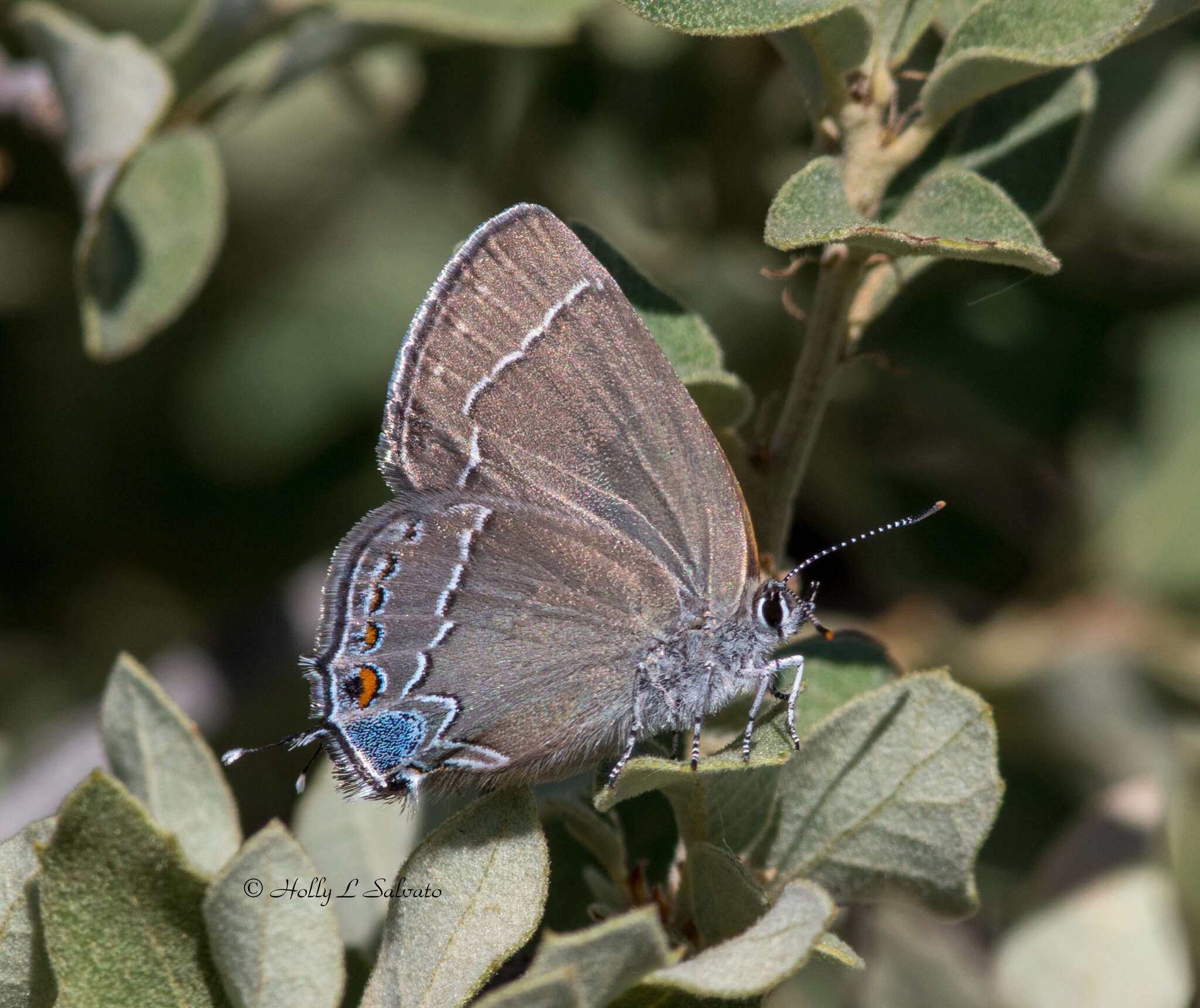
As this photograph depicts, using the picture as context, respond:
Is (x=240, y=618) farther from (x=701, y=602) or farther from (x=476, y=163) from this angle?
(x=701, y=602)

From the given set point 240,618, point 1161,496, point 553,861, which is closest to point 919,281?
point 1161,496

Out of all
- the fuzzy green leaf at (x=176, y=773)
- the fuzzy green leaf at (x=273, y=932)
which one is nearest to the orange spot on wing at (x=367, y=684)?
the fuzzy green leaf at (x=176, y=773)

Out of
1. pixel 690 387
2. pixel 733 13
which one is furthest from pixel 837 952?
pixel 733 13

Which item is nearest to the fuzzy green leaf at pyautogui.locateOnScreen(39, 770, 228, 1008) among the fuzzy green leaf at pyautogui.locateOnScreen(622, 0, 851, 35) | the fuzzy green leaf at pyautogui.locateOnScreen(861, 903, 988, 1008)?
the fuzzy green leaf at pyautogui.locateOnScreen(622, 0, 851, 35)

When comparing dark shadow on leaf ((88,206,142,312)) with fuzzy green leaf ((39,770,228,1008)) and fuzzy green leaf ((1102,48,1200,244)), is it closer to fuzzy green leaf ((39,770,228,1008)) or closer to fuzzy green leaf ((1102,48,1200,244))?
fuzzy green leaf ((39,770,228,1008))

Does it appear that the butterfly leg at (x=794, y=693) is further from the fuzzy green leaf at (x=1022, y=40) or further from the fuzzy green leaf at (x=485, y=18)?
the fuzzy green leaf at (x=485, y=18)

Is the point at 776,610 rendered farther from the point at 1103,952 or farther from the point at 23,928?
the point at 23,928
